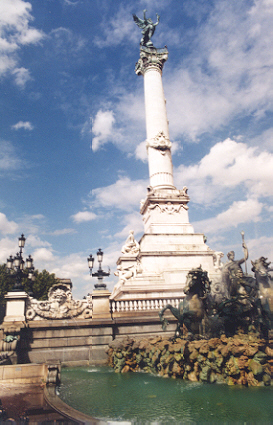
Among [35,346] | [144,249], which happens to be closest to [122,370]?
[35,346]

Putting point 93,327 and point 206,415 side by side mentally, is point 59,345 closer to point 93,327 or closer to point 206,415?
point 93,327

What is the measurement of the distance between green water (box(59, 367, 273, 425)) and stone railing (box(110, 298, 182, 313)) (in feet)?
14.3

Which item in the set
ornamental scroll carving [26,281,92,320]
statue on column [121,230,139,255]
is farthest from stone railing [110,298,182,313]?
statue on column [121,230,139,255]

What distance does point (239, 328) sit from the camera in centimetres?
1061

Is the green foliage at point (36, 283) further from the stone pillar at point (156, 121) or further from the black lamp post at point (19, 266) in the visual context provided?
the stone pillar at point (156, 121)

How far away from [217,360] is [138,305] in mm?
6359

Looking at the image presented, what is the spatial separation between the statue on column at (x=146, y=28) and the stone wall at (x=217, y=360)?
29.9 m

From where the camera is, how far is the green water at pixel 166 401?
5.96 metres

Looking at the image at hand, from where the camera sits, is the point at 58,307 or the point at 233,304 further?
the point at 58,307

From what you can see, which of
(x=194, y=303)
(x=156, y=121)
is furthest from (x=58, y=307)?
(x=156, y=121)

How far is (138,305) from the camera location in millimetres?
14562

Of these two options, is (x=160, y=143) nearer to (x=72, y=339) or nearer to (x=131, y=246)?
(x=131, y=246)

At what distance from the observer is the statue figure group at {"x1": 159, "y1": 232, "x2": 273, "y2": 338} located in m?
10.5

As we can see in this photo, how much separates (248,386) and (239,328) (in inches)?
108
